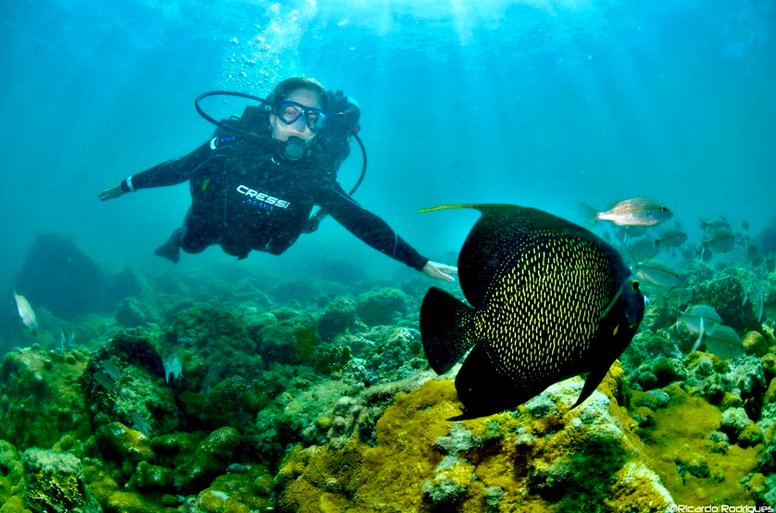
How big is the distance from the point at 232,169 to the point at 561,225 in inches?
211

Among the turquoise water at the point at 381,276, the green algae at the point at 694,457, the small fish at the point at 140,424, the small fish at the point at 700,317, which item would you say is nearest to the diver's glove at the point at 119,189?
the turquoise water at the point at 381,276

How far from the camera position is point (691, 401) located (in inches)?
92.3

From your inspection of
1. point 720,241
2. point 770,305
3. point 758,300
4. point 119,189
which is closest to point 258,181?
point 119,189

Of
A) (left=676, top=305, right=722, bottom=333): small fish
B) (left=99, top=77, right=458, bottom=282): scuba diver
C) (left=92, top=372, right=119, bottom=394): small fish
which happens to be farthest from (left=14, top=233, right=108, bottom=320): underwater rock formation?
(left=676, top=305, right=722, bottom=333): small fish

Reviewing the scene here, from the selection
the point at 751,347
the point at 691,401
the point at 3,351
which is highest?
the point at 691,401

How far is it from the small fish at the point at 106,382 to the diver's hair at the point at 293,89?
436 cm

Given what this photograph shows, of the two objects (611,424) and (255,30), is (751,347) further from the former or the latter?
(255,30)

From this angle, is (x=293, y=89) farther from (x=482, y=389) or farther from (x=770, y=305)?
(x=770, y=305)

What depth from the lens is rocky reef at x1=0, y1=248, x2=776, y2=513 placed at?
1.59 meters

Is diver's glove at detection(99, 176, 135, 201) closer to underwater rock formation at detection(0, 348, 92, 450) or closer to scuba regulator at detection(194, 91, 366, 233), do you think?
scuba regulator at detection(194, 91, 366, 233)

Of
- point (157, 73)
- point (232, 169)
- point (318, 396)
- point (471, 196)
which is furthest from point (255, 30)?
point (471, 196)

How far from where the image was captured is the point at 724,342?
3.40 metres

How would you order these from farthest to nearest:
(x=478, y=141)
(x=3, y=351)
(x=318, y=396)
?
(x=478, y=141), (x=3, y=351), (x=318, y=396)

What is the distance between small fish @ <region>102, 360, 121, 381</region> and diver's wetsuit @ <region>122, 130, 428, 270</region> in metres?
2.40
